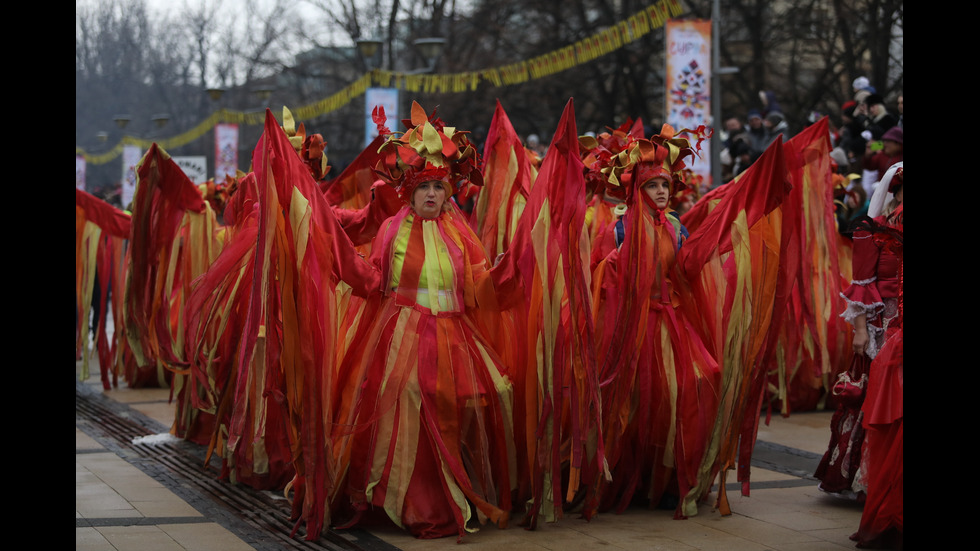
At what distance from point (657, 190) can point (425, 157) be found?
52.1 inches

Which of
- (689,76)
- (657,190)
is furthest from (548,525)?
(689,76)

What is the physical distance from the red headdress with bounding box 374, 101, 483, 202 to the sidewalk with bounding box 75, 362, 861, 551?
1748mm

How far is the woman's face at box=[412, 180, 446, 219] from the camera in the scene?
5.83 m

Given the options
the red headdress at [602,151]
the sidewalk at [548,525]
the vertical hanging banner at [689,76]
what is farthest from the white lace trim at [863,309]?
the vertical hanging banner at [689,76]

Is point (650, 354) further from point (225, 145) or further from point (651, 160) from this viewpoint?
point (225, 145)

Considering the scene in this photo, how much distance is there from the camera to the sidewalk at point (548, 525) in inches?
211

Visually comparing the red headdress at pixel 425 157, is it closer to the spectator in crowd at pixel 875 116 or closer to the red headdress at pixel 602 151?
the red headdress at pixel 602 151

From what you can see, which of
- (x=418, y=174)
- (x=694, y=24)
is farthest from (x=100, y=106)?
(x=418, y=174)

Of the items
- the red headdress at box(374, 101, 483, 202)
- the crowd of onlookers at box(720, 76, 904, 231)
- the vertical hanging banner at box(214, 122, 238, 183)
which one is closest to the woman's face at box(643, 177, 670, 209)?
the red headdress at box(374, 101, 483, 202)

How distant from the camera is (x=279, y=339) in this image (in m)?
5.39

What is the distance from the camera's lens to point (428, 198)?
19.1 feet
